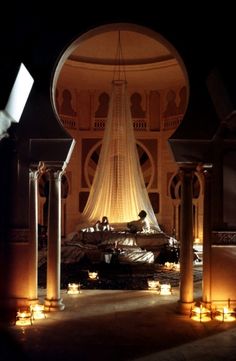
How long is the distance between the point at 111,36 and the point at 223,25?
762 centimetres

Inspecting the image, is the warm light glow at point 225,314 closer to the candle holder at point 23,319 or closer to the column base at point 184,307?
the column base at point 184,307

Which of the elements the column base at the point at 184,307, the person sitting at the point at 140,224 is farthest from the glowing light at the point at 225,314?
the person sitting at the point at 140,224

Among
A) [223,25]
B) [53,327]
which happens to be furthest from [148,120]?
[53,327]

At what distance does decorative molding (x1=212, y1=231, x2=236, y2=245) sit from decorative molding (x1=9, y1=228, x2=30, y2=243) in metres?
2.95

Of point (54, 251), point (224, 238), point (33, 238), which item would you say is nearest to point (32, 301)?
→ point (54, 251)

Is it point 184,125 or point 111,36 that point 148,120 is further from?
point 184,125

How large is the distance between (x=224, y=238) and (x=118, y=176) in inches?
313

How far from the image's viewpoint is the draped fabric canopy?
15.0 meters

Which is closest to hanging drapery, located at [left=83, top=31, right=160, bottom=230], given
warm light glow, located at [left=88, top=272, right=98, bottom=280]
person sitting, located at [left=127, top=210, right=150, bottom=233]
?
person sitting, located at [left=127, top=210, right=150, bottom=233]

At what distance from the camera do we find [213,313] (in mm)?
7281

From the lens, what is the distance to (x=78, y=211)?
16.9 metres

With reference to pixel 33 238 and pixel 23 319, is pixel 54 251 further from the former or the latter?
Result: pixel 23 319

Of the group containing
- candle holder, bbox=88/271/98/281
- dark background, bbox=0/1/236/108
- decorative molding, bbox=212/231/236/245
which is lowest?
candle holder, bbox=88/271/98/281

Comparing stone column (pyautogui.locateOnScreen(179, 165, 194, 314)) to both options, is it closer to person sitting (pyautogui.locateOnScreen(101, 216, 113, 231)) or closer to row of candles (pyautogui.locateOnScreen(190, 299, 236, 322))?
row of candles (pyautogui.locateOnScreen(190, 299, 236, 322))
